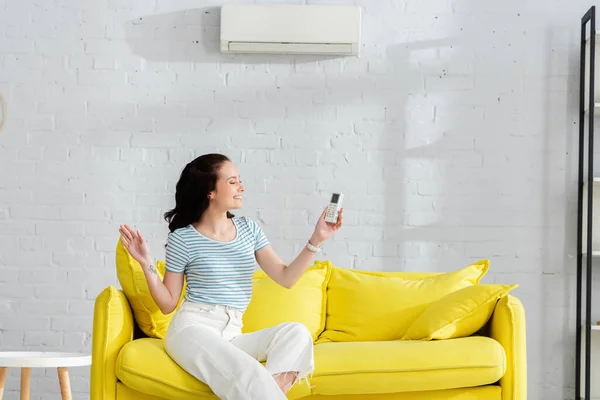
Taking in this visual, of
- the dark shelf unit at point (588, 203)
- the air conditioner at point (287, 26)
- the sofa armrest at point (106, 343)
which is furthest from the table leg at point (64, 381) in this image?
the dark shelf unit at point (588, 203)

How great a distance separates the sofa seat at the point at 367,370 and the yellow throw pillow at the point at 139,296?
0.66 feet

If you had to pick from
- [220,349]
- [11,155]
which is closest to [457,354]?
[220,349]

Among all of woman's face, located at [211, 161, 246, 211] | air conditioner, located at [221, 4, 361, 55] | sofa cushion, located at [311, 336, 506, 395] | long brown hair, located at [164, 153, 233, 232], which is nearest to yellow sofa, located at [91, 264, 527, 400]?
sofa cushion, located at [311, 336, 506, 395]

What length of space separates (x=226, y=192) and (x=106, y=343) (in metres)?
0.69

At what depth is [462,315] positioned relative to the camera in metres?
3.10

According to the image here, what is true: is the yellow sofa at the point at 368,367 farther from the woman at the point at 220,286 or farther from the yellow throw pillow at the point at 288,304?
the yellow throw pillow at the point at 288,304

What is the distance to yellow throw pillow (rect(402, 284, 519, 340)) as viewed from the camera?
3090 millimetres

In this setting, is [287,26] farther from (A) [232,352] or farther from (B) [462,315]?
(A) [232,352]

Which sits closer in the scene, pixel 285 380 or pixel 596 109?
pixel 285 380

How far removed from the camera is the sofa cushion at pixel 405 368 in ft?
9.32

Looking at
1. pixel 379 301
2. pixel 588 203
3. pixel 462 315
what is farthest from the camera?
pixel 588 203

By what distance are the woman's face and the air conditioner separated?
1.17m

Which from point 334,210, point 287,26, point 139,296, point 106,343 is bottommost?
point 106,343

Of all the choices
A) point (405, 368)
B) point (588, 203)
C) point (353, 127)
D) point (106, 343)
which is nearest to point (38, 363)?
point (106, 343)
